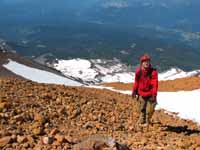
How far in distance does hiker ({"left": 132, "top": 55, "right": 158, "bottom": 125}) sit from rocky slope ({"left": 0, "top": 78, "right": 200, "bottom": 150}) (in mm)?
514

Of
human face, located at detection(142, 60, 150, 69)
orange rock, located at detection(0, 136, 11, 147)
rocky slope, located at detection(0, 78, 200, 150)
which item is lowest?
orange rock, located at detection(0, 136, 11, 147)

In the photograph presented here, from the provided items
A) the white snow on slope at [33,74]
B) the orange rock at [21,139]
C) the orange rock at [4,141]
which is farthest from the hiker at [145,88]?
the white snow on slope at [33,74]

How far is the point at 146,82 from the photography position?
19141mm

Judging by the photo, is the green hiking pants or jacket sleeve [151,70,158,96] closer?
jacket sleeve [151,70,158,96]

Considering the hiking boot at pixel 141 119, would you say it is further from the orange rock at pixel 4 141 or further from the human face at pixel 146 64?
the orange rock at pixel 4 141

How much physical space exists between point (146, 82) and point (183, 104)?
13.9 meters

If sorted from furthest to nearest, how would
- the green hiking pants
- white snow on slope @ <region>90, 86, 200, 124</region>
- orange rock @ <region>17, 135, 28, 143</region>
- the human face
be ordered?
white snow on slope @ <region>90, 86, 200, 124</region> → the green hiking pants → the human face → orange rock @ <region>17, 135, 28, 143</region>

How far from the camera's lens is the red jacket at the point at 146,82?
18.9 m

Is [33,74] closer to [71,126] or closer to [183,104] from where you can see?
[183,104]

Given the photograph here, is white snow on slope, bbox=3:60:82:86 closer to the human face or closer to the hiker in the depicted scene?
the hiker

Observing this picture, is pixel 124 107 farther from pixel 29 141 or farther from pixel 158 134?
pixel 29 141

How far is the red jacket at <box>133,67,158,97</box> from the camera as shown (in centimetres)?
1889

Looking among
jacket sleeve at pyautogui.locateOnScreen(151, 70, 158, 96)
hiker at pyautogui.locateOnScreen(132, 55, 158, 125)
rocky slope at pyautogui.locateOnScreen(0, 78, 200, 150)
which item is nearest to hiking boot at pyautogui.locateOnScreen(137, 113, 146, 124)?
hiker at pyautogui.locateOnScreen(132, 55, 158, 125)

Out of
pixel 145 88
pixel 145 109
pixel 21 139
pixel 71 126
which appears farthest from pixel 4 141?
pixel 145 109
